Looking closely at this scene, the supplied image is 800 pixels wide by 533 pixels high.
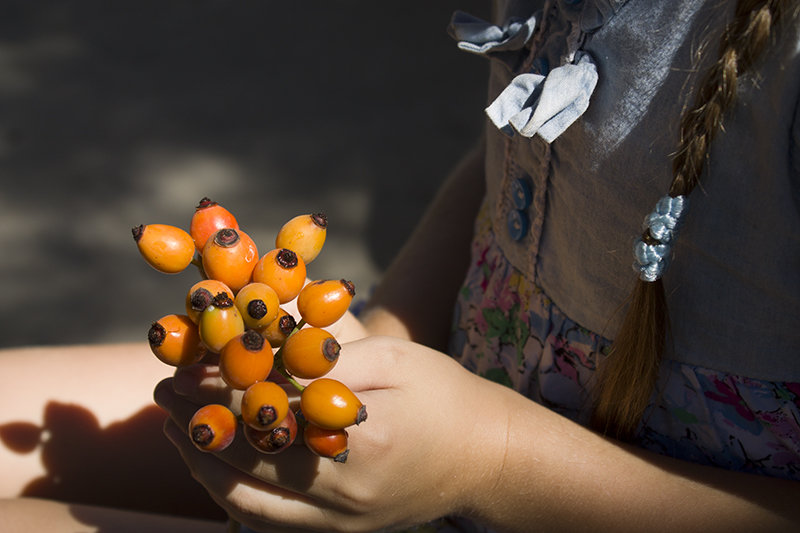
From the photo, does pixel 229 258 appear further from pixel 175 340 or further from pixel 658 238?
pixel 658 238

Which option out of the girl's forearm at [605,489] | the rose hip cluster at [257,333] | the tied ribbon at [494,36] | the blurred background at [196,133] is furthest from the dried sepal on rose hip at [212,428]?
the blurred background at [196,133]

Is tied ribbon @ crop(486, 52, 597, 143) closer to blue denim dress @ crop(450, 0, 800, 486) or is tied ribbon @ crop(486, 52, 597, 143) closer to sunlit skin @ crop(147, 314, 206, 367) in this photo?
blue denim dress @ crop(450, 0, 800, 486)

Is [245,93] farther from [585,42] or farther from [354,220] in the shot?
[585,42]

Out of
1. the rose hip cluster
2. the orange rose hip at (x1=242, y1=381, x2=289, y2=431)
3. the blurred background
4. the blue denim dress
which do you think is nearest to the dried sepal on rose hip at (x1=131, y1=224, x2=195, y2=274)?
the rose hip cluster

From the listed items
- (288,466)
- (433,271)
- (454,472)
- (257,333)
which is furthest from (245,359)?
(433,271)

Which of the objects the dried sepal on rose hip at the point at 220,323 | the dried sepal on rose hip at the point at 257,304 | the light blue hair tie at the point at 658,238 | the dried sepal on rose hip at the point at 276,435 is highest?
the light blue hair tie at the point at 658,238

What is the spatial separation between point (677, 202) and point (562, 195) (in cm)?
13

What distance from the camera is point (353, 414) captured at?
0.46 meters

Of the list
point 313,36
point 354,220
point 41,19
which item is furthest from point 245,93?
point 41,19

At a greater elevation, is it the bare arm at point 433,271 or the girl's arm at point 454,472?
the bare arm at point 433,271

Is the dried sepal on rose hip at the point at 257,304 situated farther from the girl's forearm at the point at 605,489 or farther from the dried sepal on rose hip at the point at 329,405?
the girl's forearm at the point at 605,489

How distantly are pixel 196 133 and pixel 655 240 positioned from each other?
1.71 metres

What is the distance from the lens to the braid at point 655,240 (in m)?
0.49

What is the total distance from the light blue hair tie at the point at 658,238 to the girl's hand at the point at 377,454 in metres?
0.16
